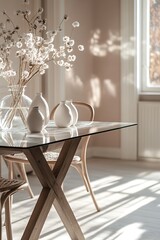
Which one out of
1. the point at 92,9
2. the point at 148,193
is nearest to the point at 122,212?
the point at 148,193

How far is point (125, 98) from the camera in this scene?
6180mm

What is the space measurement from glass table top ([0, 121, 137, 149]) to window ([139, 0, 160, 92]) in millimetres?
2900

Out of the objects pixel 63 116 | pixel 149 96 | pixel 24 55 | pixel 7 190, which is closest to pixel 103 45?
pixel 149 96

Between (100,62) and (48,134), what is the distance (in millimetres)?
3449

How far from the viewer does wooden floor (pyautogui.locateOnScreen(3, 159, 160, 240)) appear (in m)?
3.51

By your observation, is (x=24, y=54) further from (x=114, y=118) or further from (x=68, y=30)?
(x=114, y=118)

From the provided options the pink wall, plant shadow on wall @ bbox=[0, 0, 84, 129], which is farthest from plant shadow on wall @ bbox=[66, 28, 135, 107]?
plant shadow on wall @ bbox=[0, 0, 84, 129]

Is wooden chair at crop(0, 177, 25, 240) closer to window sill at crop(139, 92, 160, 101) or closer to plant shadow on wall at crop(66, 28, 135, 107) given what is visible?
plant shadow on wall at crop(66, 28, 135, 107)

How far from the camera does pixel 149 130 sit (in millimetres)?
6113

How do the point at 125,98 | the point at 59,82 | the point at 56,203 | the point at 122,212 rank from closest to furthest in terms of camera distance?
the point at 56,203 < the point at 122,212 < the point at 59,82 < the point at 125,98

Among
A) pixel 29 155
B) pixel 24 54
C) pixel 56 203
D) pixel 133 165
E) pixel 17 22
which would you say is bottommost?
pixel 133 165

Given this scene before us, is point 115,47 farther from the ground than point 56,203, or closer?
farther from the ground

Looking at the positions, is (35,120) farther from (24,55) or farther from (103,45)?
(103,45)

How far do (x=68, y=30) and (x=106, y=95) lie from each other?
97 centimetres
